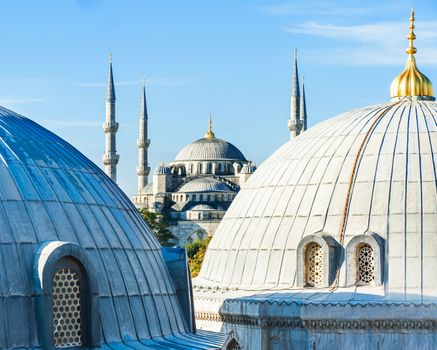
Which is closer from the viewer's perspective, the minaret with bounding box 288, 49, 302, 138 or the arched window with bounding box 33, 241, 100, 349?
the arched window with bounding box 33, 241, 100, 349

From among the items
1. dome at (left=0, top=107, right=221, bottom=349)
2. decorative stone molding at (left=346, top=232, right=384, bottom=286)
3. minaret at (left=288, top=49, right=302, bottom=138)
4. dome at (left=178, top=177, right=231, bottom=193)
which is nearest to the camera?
dome at (left=0, top=107, right=221, bottom=349)

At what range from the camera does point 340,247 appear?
26.1 metres

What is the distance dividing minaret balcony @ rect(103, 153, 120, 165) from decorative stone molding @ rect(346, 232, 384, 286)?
9778cm

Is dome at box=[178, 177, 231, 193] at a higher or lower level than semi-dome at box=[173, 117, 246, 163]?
lower

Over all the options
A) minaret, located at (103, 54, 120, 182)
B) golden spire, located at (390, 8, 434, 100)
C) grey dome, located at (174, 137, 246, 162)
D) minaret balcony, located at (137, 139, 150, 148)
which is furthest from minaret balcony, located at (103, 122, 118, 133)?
golden spire, located at (390, 8, 434, 100)

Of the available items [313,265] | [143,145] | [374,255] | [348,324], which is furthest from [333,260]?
[143,145]

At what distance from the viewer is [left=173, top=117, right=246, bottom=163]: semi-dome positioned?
156 metres

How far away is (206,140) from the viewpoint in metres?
159

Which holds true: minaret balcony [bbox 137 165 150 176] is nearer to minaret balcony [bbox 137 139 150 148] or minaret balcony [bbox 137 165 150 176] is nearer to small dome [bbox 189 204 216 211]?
minaret balcony [bbox 137 139 150 148]

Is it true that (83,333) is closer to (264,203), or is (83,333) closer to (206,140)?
(264,203)

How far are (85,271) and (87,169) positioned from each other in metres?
2.68

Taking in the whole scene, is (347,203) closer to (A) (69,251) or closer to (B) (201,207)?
(A) (69,251)

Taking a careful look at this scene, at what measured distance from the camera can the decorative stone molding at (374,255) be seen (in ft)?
84.4

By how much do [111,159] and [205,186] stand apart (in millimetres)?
26775
